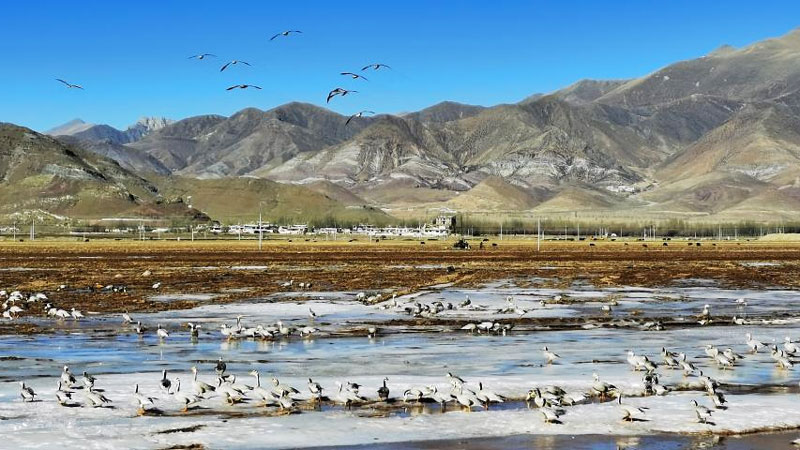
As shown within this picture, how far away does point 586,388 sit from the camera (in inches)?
904

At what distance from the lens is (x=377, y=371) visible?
2588 cm

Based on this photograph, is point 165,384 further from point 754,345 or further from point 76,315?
point 76,315

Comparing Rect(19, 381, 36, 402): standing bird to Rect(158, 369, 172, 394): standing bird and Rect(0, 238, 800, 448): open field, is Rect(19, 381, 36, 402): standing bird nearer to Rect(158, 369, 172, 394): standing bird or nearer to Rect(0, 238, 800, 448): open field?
Rect(0, 238, 800, 448): open field

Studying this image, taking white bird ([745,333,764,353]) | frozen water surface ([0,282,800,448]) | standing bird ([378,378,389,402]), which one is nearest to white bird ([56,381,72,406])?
frozen water surface ([0,282,800,448])

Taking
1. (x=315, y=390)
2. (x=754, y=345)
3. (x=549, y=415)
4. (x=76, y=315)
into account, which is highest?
(x=76, y=315)

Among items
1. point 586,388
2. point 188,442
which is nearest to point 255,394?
point 188,442

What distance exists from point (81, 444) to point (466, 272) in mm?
58787

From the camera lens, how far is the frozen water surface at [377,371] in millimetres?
18906

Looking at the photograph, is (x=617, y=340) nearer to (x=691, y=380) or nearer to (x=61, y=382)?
(x=691, y=380)

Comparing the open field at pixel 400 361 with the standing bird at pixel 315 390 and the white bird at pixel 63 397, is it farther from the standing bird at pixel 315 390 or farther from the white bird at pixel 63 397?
the standing bird at pixel 315 390

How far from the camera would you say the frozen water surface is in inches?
744

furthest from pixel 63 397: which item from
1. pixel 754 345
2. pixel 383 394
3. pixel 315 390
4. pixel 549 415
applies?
pixel 754 345

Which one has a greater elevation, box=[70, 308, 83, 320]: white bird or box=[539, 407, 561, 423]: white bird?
box=[70, 308, 83, 320]: white bird

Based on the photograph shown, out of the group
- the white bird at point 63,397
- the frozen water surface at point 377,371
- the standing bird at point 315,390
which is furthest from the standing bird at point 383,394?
the white bird at point 63,397
